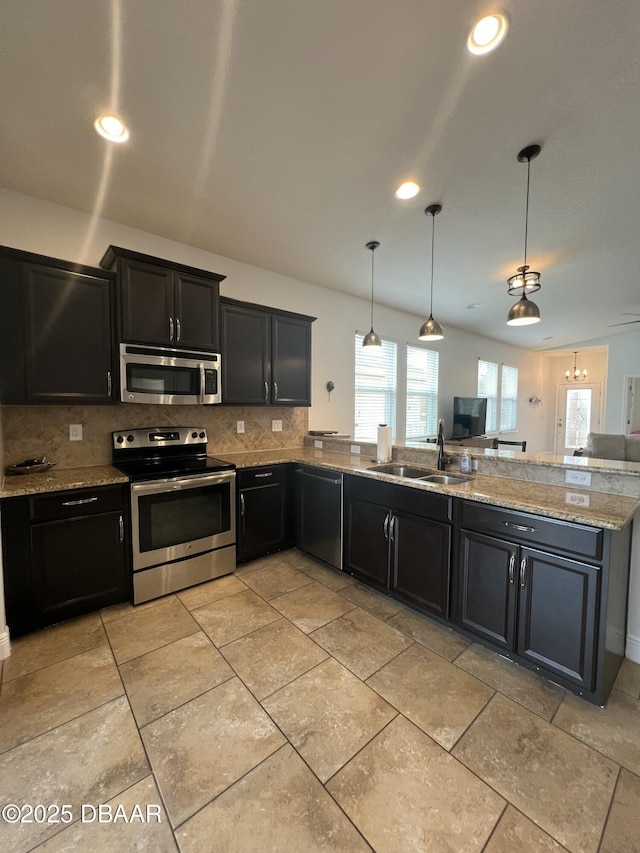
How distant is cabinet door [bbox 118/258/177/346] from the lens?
2.47m

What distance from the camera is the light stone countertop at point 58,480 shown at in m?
2.02

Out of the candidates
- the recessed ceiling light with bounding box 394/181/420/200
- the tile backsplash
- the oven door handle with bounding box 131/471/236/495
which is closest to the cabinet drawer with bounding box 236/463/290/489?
the oven door handle with bounding box 131/471/236/495

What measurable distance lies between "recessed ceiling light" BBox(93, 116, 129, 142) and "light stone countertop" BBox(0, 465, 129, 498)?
6.61ft

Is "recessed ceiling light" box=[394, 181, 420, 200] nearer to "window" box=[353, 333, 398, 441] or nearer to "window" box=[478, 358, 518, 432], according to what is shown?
"window" box=[353, 333, 398, 441]

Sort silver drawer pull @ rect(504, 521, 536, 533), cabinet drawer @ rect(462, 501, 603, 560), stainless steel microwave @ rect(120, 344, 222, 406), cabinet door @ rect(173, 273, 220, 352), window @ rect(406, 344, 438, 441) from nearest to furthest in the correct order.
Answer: cabinet drawer @ rect(462, 501, 603, 560) → silver drawer pull @ rect(504, 521, 536, 533) → stainless steel microwave @ rect(120, 344, 222, 406) → cabinet door @ rect(173, 273, 220, 352) → window @ rect(406, 344, 438, 441)

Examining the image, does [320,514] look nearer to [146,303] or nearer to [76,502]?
[76,502]

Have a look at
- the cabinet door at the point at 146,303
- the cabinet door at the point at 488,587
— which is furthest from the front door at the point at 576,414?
the cabinet door at the point at 146,303

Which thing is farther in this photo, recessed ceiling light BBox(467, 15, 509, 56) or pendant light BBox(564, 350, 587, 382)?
Result: pendant light BBox(564, 350, 587, 382)

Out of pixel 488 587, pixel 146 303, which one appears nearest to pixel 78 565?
pixel 146 303

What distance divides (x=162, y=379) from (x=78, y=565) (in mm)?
1395

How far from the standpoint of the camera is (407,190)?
241 centimetres

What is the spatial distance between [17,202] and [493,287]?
15.7ft

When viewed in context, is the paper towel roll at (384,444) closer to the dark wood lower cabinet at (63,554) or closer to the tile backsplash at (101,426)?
the tile backsplash at (101,426)

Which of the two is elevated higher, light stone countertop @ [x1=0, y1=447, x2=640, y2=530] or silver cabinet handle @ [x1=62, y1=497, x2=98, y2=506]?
light stone countertop @ [x1=0, y1=447, x2=640, y2=530]
